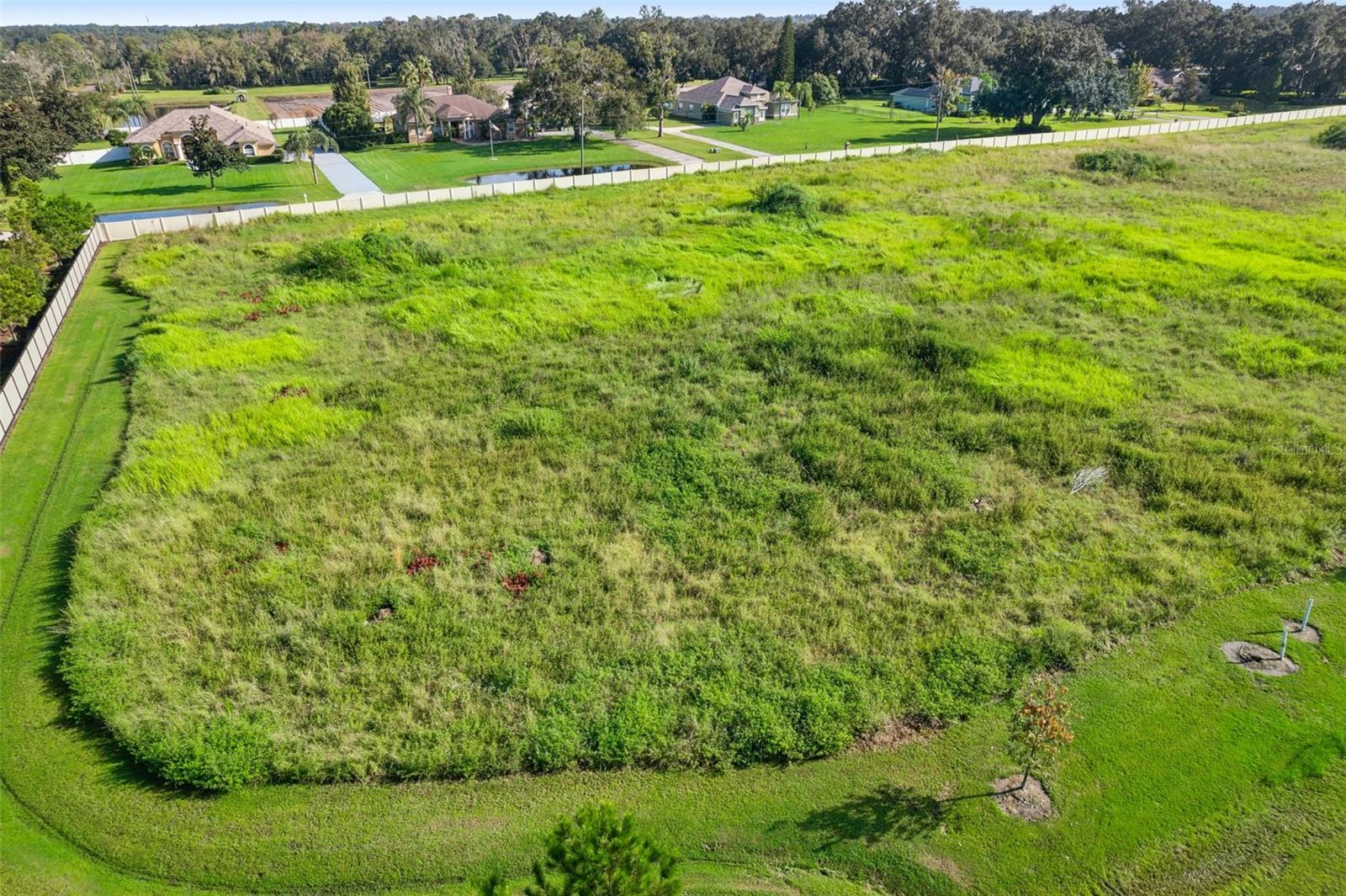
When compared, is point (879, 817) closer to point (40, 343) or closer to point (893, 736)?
point (893, 736)

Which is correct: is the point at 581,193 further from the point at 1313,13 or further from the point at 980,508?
the point at 1313,13

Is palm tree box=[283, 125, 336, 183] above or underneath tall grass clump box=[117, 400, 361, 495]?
above

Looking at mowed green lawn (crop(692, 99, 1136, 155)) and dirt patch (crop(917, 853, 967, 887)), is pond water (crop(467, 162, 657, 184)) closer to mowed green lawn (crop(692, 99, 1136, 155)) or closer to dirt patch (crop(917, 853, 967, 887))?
mowed green lawn (crop(692, 99, 1136, 155))

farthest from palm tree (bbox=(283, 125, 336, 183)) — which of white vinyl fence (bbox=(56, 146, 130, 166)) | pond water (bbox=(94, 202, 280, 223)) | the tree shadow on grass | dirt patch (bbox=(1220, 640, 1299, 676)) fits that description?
dirt patch (bbox=(1220, 640, 1299, 676))

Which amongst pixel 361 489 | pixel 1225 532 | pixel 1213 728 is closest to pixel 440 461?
pixel 361 489

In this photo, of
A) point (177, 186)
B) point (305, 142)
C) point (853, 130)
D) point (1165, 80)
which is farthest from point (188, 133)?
point (1165, 80)

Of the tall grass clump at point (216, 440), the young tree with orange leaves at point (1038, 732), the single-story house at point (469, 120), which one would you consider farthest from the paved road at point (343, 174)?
the young tree with orange leaves at point (1038, 732)
